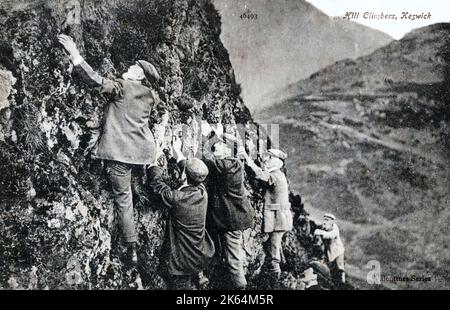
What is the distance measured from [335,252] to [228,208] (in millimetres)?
1305

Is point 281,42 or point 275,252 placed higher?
point 281,42

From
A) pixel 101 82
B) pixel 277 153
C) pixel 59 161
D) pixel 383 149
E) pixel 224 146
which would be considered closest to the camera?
pixel 101 82

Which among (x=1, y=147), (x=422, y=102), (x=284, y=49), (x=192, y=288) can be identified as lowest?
(x=192, y=288)

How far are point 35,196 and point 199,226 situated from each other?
1.63 m

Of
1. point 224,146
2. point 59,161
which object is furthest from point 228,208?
point 59,161

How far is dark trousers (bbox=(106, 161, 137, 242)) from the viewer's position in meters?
5.39

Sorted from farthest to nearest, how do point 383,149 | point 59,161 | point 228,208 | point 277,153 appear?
1. point 383,149
2. point 277,153
3. point 228,208
4. point 59,161

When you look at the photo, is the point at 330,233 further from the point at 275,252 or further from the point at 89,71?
the point at 89,71

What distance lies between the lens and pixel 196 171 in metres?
5.42

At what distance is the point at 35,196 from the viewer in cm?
536

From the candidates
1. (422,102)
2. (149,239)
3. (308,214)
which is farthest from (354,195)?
(149,239)

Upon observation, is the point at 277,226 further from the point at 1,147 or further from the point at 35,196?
the point at 1,147

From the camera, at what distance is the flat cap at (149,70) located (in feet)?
18.4

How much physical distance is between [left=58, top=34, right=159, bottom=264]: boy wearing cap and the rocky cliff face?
11 cm
